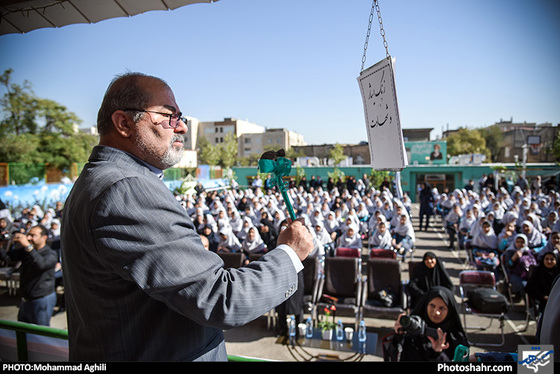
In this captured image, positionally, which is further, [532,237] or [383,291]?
[532,237]

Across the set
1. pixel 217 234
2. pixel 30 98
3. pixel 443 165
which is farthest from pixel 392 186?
pixel 30 98

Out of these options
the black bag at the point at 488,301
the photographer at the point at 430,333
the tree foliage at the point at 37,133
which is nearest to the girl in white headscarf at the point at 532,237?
the black bag at the point at 488,301

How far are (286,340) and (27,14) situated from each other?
15.1ft

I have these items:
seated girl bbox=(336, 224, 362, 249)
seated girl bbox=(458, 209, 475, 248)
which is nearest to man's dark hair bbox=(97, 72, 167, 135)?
seated girl bbox=(336, 224, 362, 249)

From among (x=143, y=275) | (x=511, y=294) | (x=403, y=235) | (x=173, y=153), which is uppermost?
(x=173, y=153)

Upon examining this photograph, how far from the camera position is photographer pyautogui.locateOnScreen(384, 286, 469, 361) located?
10.0ft

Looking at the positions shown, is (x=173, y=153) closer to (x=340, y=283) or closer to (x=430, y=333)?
(x=430, y=333)

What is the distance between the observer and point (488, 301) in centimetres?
486

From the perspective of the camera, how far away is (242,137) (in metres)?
44.4

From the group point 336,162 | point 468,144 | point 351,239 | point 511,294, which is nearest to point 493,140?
point 468,144

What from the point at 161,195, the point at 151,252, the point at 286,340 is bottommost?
the point at 286,340

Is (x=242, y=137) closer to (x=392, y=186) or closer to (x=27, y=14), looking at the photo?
(x=392, y=186)

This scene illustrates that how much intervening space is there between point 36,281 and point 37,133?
25049 millimetres

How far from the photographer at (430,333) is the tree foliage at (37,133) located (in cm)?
2281
